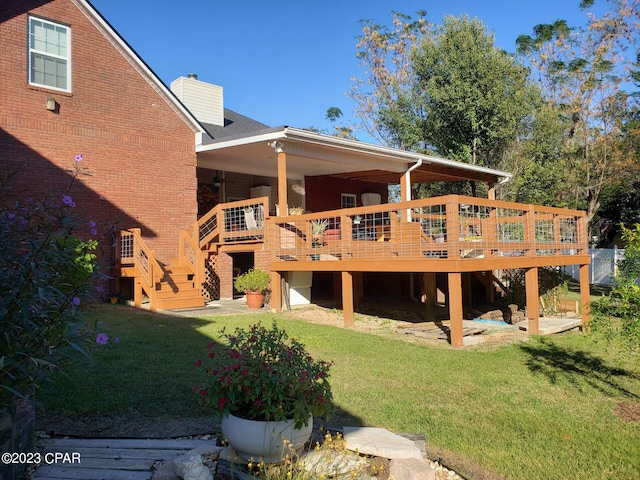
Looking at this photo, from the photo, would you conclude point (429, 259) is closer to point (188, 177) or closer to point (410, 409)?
point (410, 409)

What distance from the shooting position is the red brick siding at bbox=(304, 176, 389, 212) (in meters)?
17.9

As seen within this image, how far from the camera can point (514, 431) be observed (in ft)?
14.0

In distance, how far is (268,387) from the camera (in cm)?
308

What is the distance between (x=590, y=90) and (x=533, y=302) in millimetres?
20337

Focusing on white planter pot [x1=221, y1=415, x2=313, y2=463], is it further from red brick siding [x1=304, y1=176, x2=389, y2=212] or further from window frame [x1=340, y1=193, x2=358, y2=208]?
window frame [x1=340, y1=193, x2=358, y2=208]

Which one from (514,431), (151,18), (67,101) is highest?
(151,18)

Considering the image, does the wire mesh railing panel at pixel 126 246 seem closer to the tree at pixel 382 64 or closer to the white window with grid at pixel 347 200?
the white window with grid at pixel 347 200

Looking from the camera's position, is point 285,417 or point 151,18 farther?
point 151,18

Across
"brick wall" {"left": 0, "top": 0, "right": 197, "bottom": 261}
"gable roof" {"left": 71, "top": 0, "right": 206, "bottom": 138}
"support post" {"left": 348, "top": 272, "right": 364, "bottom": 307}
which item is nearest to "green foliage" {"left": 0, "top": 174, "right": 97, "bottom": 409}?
"brick wall" {"left": 0, "top": 0, "right": 197, "bottom": 261}

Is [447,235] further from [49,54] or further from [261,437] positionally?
[49,54]

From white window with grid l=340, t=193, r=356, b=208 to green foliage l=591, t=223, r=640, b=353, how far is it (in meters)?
14.0

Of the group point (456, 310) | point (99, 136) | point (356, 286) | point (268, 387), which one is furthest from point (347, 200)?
point (268, 387)

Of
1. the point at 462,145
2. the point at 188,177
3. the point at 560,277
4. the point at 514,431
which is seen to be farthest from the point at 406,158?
the point at 514,431

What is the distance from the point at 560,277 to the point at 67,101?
1263 cm
